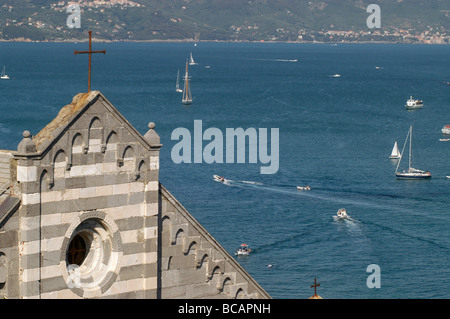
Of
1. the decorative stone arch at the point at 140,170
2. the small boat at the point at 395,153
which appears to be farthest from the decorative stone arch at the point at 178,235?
the small boat at the point at 395,153

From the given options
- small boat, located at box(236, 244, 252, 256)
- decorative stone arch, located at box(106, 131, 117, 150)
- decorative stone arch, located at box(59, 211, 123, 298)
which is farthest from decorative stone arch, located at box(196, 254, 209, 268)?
small boat, located at box(236, 244, 252, 256)

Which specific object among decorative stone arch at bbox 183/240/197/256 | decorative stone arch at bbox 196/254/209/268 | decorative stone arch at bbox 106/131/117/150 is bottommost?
decorative stone arch at bbox 196/254/209/268

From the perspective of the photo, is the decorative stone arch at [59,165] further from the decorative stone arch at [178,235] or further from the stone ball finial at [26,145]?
the decorative stone arch at [178,235]

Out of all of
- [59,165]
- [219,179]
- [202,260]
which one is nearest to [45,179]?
[59,165]

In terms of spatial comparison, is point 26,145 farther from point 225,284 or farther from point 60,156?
point 225,284

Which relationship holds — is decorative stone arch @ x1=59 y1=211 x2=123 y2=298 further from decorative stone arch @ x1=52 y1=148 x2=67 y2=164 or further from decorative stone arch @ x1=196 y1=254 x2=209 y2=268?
decorative stone arch @ x1=196 y1=254 x2=209 y2=268

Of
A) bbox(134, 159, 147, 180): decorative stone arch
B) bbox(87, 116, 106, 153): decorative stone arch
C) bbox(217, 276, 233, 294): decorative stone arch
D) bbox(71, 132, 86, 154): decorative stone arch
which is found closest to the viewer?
bbox(71, 132, 86, 154): decorative stone arch

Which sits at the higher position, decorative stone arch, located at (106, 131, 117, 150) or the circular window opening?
decorative stone arch, located at (106, 131, 117, 150)
